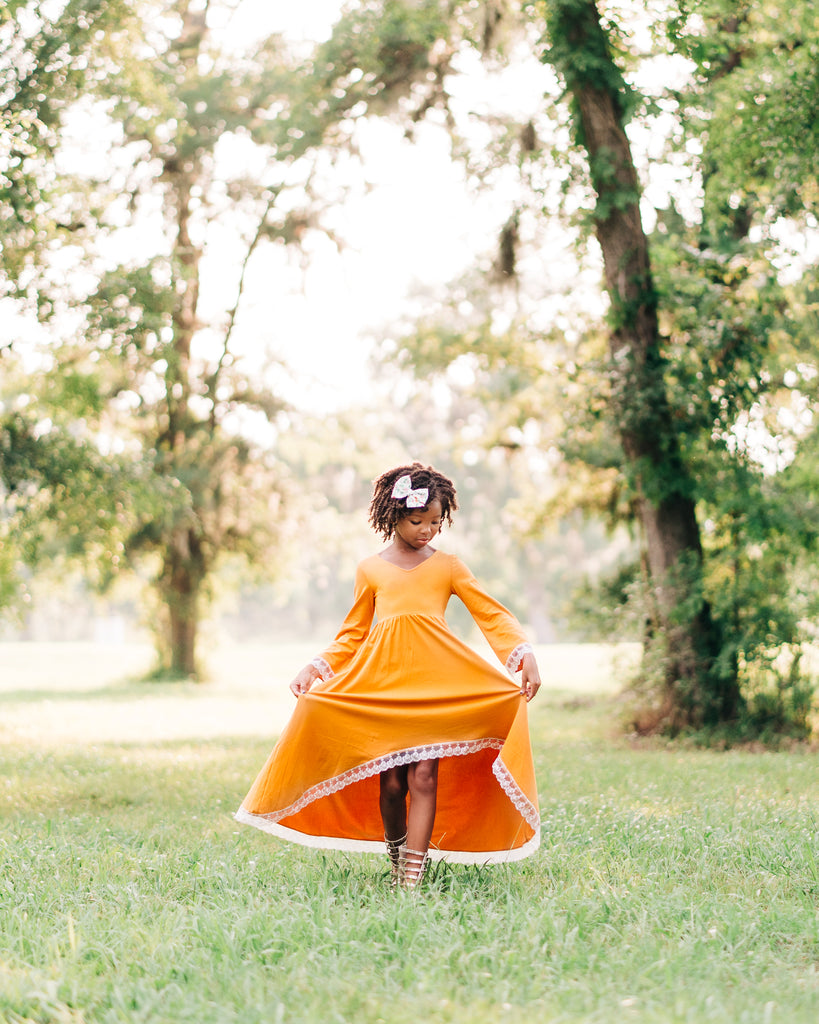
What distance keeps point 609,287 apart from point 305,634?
61.1 meters

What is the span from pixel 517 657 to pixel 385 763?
0.79m

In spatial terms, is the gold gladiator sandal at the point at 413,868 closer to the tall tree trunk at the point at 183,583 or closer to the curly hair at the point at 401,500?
the curly hair at the point at 401,500

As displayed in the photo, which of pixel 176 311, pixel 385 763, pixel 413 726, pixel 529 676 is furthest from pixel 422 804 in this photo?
pixel 176 311

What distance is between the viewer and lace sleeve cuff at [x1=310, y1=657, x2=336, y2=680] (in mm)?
5254

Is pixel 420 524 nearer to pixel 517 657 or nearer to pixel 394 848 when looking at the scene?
pixel 517 657

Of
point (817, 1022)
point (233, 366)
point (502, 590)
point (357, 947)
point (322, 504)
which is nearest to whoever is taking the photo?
point (817, 1022)

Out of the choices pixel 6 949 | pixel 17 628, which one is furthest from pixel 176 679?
pixel 6 949

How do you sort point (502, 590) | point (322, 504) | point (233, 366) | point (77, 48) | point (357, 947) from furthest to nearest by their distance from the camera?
point (502, 590), point (322, 504), point (233, 366), point (77, 48), point (357, 947)

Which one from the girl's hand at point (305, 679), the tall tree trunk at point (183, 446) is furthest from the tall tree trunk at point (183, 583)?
the girl's hand at point (305, 679)

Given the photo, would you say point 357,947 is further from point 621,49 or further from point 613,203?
point 621,49

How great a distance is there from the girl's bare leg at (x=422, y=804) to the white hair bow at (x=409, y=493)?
48.1 inches

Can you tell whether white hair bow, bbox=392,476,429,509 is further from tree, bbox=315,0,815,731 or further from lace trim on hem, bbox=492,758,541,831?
tree, bbox=315,0,815,731

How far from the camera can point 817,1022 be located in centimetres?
333

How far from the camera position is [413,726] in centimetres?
490
